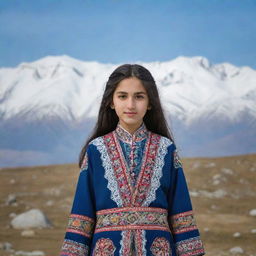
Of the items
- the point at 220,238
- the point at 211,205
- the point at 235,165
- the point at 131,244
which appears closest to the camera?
the point at 131,244

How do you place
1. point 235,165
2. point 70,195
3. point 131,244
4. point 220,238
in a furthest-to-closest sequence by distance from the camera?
1. point 235,165
2. point 70,195
3. point 220,238
4. point 131,244

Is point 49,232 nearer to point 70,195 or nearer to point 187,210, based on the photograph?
point 70,195

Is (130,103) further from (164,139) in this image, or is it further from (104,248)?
(104,248)

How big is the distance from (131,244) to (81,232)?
232 mm

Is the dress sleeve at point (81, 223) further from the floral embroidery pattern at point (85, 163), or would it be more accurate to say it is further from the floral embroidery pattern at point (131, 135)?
the floral embroidery pattern at point (131, 135)

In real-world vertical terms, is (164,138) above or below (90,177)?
above

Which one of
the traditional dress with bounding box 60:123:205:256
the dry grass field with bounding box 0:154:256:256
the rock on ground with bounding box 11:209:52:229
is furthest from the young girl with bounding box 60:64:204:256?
the rock on ground with bounding box 11:209:52:229

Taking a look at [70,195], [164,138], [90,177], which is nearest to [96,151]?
[90,177]

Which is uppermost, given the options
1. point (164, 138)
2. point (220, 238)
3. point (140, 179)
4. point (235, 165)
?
point (235, 165)

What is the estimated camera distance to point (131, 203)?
8.64 feet

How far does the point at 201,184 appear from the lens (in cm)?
1145

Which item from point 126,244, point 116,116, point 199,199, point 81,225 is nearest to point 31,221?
point 199,199

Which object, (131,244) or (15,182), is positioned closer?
(131,244)

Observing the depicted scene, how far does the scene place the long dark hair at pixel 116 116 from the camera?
8.91 feet
